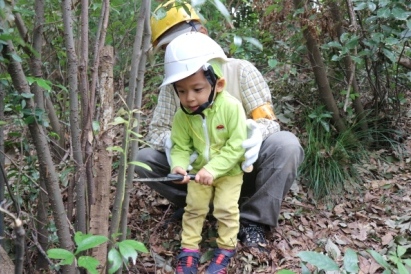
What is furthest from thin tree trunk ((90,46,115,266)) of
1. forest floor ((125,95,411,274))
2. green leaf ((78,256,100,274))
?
forest floor ((125,95,411,274))

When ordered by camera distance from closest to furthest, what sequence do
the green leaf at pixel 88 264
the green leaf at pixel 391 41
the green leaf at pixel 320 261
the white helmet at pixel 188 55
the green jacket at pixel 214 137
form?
1. the green leaf at pixel 88 264
2. the green leaf at pixel 320 261
3. the white helmet at pixel 188 55
4. the green jacket at pixel 214 137
5. the green leaf at pixel 391 41

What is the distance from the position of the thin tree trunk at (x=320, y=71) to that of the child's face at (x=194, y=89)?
1.39 metres

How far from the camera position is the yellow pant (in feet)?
8.19

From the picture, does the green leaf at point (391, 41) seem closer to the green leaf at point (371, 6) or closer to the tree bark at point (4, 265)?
the green leaf at point (371, 6)

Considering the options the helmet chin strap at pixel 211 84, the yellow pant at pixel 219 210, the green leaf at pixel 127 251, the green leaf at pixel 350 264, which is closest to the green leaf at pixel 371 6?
the helmet chin strap at pixel 211 84

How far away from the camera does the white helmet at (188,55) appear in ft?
7.33

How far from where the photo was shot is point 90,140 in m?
1.75

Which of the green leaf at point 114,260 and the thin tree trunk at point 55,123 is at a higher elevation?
the thin tree trunk at point 55,123

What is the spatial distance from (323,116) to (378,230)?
112 centimetres

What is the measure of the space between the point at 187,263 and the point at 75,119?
1093 mm

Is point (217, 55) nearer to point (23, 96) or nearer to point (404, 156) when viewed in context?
point (23, 96)

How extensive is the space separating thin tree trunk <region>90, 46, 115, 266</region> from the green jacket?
69cm

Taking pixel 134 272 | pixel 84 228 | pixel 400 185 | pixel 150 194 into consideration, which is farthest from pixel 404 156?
pixel 84 228

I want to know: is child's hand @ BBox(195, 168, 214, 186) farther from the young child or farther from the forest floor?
the forest floor
